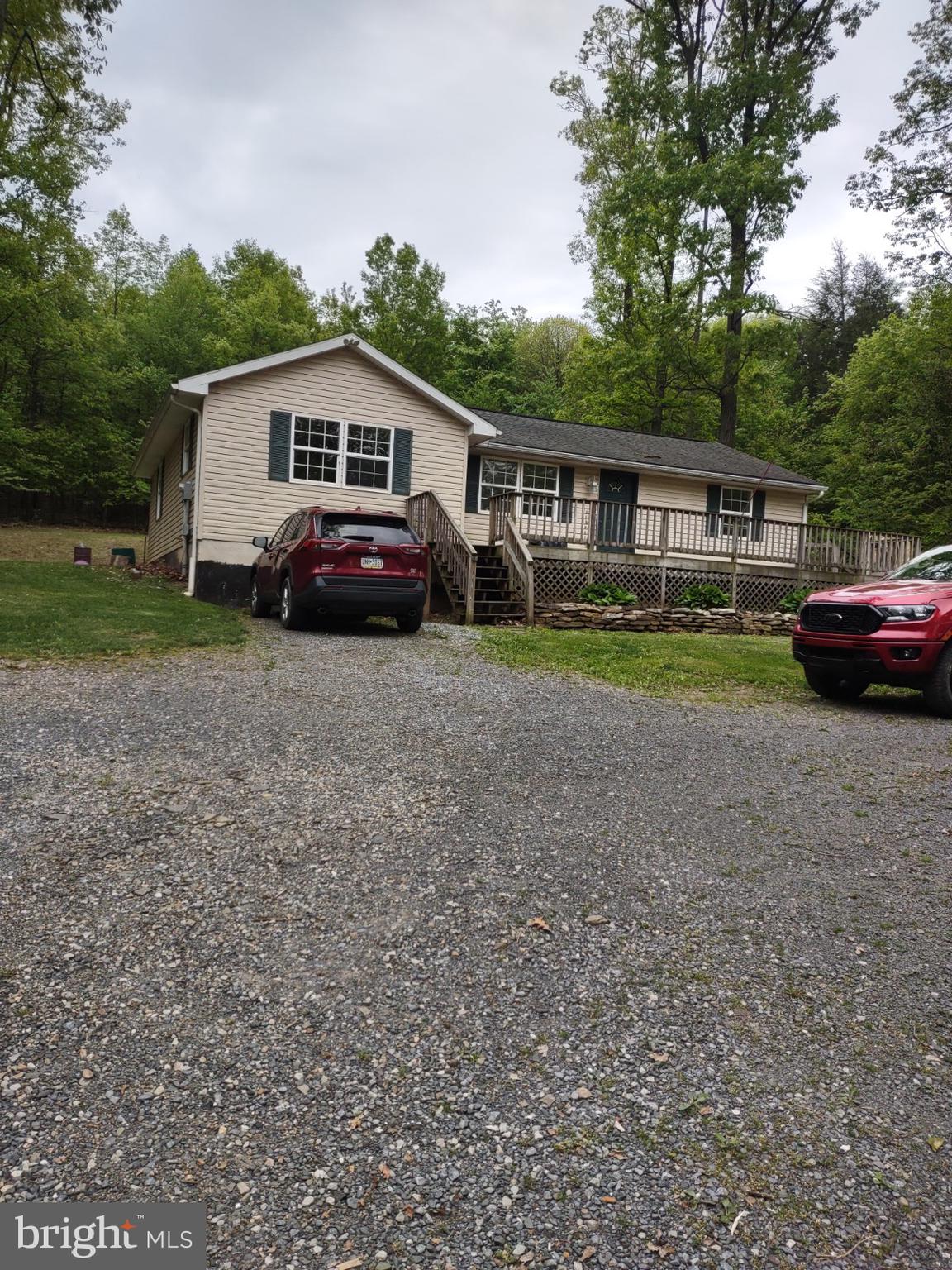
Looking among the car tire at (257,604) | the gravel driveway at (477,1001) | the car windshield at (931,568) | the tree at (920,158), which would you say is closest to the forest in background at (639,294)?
the tree at (920,158)

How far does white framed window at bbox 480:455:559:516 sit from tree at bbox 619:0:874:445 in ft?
37.0

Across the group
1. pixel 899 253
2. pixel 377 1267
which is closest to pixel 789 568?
pixel 899 253

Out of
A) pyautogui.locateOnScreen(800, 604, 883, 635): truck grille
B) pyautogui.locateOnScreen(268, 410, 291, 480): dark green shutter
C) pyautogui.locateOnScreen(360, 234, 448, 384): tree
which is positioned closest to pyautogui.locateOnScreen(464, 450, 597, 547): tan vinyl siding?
pyautogui.locateOnScreen(268, 410, 291, 480): dark green shutter

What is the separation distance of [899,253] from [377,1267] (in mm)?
30373

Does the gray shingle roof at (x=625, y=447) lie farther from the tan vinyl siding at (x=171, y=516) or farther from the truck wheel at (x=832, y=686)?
the truck wheel at (x=832, y=686)

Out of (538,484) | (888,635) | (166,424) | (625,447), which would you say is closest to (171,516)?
(166,424)

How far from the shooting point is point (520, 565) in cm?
1420

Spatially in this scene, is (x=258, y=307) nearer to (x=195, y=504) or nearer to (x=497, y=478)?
(x=497, y=478)

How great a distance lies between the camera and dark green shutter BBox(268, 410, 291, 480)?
48.9 ft

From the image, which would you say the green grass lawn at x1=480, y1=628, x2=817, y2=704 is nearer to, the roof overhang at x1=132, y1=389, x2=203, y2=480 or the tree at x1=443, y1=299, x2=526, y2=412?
the roof overhang at x1=132, y1=389, x2=203, y2=480

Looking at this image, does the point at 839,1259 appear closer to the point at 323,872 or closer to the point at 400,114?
the point at 323,872

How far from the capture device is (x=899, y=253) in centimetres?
2488

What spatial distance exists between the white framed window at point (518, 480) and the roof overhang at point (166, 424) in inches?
262

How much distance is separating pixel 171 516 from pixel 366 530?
10389 millimetres
